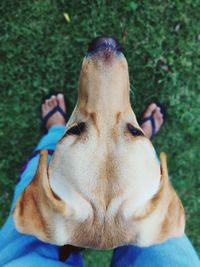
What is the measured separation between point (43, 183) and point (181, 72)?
6.45 feet

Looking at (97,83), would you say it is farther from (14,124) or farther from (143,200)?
(14,124)

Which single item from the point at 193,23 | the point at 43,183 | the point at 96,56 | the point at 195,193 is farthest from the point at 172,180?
the point at 43,183

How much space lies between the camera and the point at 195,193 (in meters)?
3.95

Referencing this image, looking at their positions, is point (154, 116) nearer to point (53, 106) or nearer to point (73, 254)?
point (53, 106)

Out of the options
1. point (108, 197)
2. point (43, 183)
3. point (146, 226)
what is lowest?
point (146, 226)

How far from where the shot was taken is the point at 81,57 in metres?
3.74

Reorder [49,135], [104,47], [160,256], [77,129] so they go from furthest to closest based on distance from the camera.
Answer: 1. [49,135]
2. [160,256]
3. [104,47]
4. [77,129]

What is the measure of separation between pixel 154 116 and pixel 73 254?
4.76 ft

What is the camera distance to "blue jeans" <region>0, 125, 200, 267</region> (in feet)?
8.98

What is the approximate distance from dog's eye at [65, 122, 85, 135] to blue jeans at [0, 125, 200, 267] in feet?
2.52

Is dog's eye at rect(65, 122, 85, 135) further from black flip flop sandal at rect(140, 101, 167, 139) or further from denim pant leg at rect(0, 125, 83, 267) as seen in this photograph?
black flip flop sandal at rect(140, 101, 167, 139)

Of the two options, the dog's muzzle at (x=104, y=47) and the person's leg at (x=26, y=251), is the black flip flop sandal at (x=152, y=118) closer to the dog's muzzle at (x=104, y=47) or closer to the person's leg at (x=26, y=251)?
the person's leg at (x=26, y=251)

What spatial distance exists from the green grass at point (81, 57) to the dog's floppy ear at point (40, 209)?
5.05 ft

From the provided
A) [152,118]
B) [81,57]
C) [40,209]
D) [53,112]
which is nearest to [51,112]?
[53,112]
